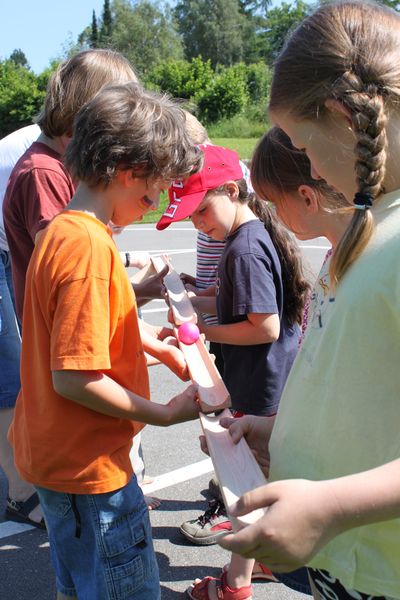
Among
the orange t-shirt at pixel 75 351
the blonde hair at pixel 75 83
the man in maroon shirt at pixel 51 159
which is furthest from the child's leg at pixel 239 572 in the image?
the blonde hair at pixel 75 83

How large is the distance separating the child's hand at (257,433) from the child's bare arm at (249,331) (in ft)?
3.30

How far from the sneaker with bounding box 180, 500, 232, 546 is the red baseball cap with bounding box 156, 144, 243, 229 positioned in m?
1.48

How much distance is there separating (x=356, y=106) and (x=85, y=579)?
1.67 metres

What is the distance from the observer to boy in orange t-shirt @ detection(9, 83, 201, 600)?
1.89 m

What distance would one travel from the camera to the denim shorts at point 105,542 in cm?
203

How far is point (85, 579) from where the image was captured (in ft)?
6.89

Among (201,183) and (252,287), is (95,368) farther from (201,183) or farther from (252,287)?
(201,183)

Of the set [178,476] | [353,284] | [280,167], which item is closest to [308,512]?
[353,284]

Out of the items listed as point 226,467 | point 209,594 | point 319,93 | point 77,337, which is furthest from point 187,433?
point 319,93

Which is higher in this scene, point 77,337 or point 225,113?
A: point 77,337

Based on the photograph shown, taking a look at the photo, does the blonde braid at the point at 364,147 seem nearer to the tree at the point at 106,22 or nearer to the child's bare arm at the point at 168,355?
the child's bare arm at the point at 168,355

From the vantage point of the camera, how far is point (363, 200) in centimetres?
127

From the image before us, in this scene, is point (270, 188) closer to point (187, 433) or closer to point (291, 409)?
point (291, 409)

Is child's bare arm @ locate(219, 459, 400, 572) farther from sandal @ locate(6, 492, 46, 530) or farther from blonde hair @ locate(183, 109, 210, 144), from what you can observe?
sandal @ locate(6, 492, 46, 530)
